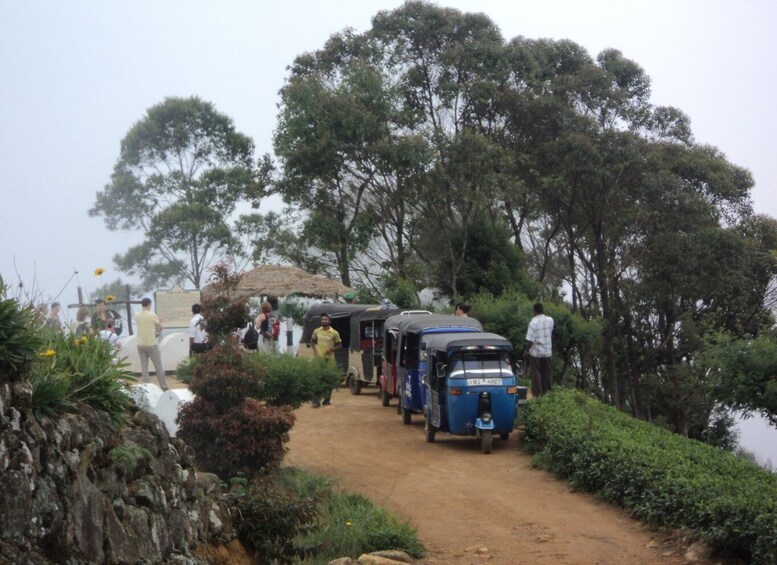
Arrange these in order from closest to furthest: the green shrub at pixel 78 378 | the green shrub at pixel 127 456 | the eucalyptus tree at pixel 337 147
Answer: the green shrub at pixel 78 378, the green shrub at pixel 127 456, the eucalyptus tree at pixel 337 147

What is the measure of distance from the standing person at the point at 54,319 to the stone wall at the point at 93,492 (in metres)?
0.80

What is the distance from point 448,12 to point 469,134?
5579 millimetres

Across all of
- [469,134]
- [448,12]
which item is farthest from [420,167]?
[448,12]

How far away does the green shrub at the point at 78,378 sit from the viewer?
6.10 metres

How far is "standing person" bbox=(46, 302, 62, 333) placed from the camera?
716 cm

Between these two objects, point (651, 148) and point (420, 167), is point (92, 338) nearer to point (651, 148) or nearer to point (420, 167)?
point (420, 167)

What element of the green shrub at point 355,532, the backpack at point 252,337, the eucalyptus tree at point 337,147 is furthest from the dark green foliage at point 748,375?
the eucalyptus tree at point 337,147

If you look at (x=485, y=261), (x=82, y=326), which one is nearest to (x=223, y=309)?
(x=82, y=326)

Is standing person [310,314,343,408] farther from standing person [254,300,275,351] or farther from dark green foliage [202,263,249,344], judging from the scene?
dark green foliage [202,263,249,344]

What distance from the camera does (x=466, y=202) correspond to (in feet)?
105

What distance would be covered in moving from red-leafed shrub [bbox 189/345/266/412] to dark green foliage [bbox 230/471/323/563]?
138 inches

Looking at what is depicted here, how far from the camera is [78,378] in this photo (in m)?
6.74

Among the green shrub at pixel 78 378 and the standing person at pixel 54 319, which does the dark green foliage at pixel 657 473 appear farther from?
the standing person at pixel 54 319

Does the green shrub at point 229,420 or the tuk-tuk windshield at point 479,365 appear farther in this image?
the tuk-tuk windshield at point 479,365
